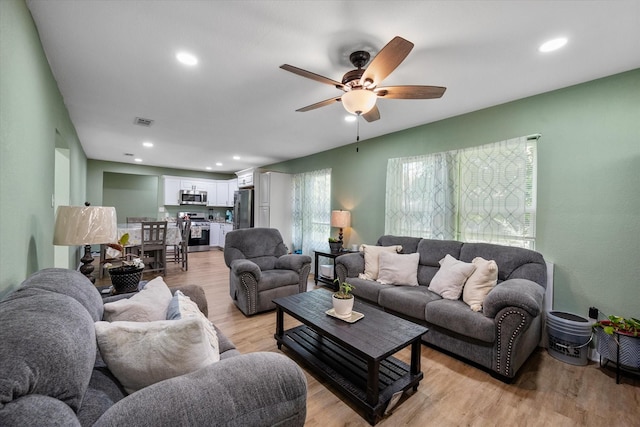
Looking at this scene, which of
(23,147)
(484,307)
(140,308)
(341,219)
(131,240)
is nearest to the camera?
(140,308)

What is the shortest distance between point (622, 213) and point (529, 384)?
5.39ft

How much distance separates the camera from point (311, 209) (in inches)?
214

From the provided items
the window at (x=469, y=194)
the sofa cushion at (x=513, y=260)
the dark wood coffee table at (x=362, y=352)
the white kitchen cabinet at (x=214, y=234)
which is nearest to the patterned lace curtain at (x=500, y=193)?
the window at (x=469, y=194)

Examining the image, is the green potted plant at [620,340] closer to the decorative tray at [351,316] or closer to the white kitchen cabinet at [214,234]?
the decorative tray at [351,316]

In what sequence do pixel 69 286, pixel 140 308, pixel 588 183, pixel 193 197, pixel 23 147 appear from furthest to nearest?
pixel 193 197 < pixel 588 183 < pixel 23 147 < pixel 140 308 < pixel 69 286

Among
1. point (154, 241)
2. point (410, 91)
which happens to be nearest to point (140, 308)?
point (410, 91)

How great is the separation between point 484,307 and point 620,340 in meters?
0.99

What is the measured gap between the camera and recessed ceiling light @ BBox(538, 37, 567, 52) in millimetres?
1821

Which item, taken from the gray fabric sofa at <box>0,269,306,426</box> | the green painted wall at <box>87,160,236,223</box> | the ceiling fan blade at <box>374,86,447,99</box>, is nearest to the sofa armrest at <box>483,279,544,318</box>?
the ceiling fan blade at <box>374,86,447,99</box>

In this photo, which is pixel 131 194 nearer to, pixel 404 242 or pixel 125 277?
pixel 125 277

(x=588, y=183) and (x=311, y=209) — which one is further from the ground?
(x=588, y=183)

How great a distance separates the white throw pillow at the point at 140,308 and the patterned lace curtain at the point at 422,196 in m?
3.06

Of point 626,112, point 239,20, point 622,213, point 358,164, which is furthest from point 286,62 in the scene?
point 622,213

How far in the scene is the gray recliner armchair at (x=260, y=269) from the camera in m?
3.16
